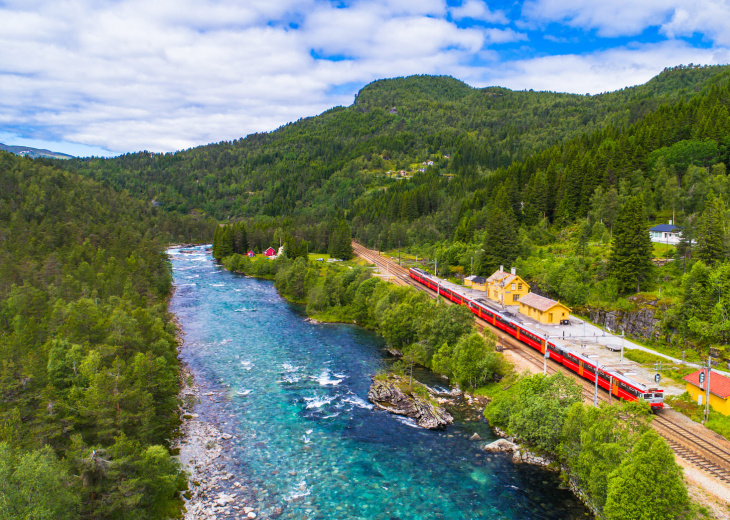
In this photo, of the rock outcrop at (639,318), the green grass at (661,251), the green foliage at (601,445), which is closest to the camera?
the green foliage at (601,445)

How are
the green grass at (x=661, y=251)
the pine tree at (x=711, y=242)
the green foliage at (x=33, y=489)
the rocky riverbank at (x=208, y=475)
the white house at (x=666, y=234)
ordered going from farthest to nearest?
1. the white house at (x=666, y=234)
2. the green grass at (x=661, y=251)
3. the pine tree at (x=711, y=242)
4. the rocky riverbank at (x=208, y=475)
5. the green foliage at (x=33, y=489)

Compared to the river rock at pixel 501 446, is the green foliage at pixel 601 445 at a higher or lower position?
higher

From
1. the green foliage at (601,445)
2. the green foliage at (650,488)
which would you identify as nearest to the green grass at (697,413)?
the green foliage at (601,445)

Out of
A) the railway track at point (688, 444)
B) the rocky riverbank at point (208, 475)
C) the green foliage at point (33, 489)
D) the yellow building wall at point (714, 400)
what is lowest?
the rocky riverbank at point (208, 475)

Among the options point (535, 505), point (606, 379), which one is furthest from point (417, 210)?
point (535, 505)

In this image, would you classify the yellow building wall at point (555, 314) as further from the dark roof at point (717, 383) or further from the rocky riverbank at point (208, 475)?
the rocky riverbank at point (208, 475)

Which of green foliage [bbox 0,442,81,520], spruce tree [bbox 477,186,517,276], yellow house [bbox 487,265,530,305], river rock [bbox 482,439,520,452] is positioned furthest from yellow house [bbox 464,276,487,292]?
green foliage [bbox 0,442,81,520]
